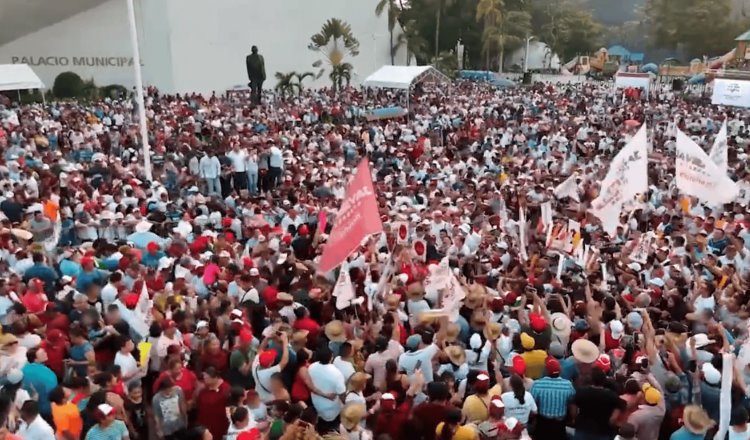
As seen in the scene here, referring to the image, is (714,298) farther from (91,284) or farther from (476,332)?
(91,284)

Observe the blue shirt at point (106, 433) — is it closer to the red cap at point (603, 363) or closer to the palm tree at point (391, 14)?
the red cap at point (603, 363)

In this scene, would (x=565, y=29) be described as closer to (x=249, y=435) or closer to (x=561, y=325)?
(x=561, y=325)

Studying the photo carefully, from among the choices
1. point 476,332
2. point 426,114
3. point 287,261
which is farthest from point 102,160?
point 426,114

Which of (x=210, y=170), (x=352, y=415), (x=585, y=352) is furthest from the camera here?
(x=210, y=170)

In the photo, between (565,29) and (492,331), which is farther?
(565,29)

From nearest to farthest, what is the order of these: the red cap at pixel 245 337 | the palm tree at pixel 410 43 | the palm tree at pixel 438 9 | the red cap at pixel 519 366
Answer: the red cap at pixel 519 366 → the red cap at pixel 245 337 → the palm tree at pixel 410 43 → the palm tree at pixel 438 9

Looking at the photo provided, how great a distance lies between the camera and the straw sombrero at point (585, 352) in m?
5.48

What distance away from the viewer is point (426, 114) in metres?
25.3

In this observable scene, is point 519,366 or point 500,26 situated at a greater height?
point 500,26

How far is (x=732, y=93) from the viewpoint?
86.5 feet

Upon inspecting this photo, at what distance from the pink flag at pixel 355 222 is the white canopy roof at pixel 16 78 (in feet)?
64.5

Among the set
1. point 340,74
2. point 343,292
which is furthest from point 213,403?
point 340,74

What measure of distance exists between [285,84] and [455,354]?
96.1 ft

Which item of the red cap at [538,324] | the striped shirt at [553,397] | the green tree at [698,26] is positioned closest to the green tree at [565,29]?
the green tree at [698,26]
